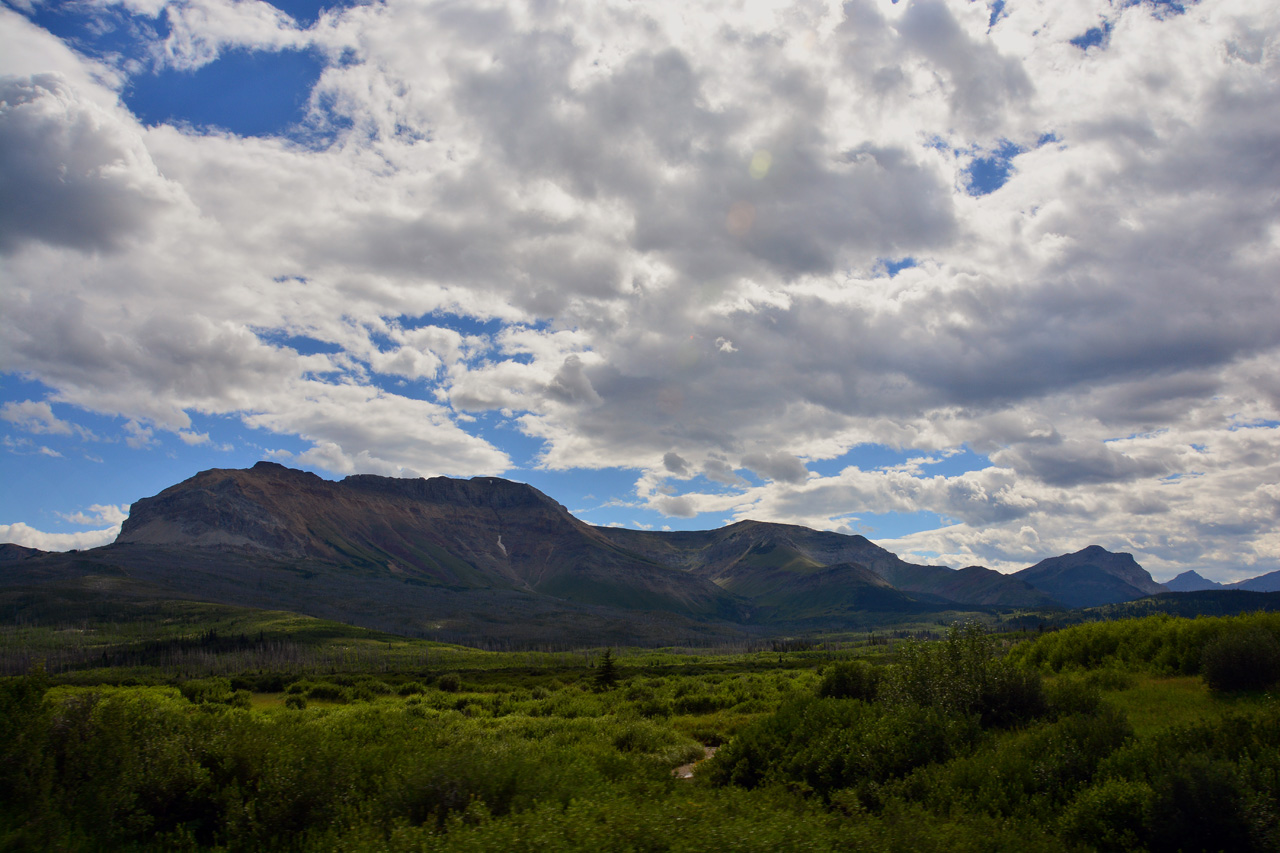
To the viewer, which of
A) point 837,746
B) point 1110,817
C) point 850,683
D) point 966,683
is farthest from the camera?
point 850,683

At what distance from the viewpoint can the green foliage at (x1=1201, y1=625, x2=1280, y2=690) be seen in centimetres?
2045

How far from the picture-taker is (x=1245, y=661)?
68.0 feet

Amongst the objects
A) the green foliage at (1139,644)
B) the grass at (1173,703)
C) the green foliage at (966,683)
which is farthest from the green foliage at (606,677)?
the grass at (1173,703)

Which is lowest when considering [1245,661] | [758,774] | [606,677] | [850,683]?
[606,677]

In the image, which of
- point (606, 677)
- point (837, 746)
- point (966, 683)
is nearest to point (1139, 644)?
point (966, 683)

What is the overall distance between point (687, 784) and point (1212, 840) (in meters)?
10.9

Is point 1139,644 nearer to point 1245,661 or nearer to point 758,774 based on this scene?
point 1245,661

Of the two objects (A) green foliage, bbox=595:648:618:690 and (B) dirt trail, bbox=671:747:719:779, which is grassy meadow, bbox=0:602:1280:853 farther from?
(A) green foliage, bbox=595:648:618:690

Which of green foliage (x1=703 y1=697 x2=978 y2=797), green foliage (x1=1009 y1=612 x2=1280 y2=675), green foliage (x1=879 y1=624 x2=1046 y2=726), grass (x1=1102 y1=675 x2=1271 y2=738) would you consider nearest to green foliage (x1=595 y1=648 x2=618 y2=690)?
green foliage (x1=1009 y1=612 x2=1280 y2=675)

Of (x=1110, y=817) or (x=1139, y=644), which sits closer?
(x=1110, y=817)

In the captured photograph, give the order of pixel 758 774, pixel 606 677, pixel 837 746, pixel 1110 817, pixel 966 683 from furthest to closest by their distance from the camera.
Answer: pixel 606 677 → pixel 966 683 → pixel 758 774 → pixel 837 746 → pixel 1110 817

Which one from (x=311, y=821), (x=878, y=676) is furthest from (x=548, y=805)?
(x=878, y=676)

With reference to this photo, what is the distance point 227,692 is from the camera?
40750 millimetres

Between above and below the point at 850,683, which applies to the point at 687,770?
below
